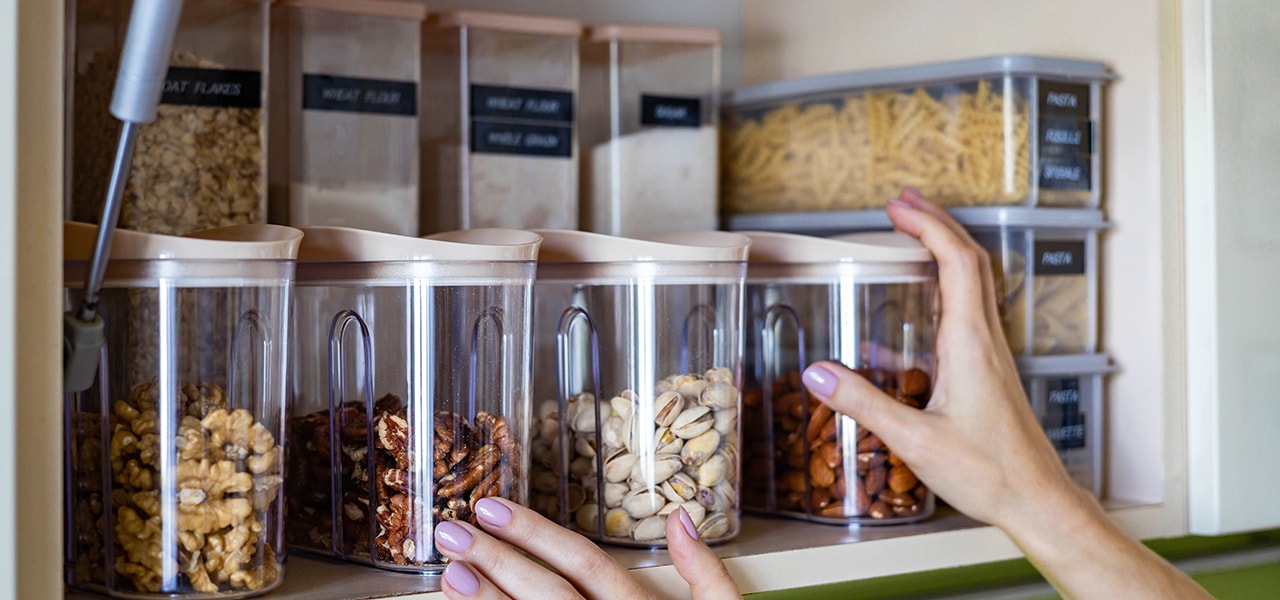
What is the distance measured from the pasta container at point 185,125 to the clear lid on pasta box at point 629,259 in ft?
0.67

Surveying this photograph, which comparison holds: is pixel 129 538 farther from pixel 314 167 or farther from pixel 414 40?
pixel 414 40

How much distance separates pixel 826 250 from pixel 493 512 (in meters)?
0.34

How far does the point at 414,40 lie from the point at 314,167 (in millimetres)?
124

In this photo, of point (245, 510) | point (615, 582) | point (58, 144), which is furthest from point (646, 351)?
point (58, 144)

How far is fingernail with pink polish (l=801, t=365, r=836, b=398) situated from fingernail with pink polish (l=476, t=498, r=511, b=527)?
0.81 feet

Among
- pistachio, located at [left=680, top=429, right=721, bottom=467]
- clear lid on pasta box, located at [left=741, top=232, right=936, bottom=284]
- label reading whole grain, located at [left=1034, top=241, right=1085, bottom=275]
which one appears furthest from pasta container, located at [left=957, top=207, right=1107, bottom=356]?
pistachio, located at [left=680, top=429, right=721, bottom=467]

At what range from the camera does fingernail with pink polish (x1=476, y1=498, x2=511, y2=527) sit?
69cm

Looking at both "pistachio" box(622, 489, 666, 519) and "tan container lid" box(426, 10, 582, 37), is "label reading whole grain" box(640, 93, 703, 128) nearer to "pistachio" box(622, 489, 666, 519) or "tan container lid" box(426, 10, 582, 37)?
"tan container lid" box(426, 10, 582, 37)

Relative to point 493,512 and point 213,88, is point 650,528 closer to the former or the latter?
point 493,512

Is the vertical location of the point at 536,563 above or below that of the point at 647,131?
below

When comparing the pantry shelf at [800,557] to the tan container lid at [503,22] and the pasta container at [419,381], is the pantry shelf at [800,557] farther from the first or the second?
the tan container lid at [503,22]

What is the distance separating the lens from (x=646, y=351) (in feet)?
2.60

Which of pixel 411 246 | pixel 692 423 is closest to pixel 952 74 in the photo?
pixel 692 423

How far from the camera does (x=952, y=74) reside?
1.00m
